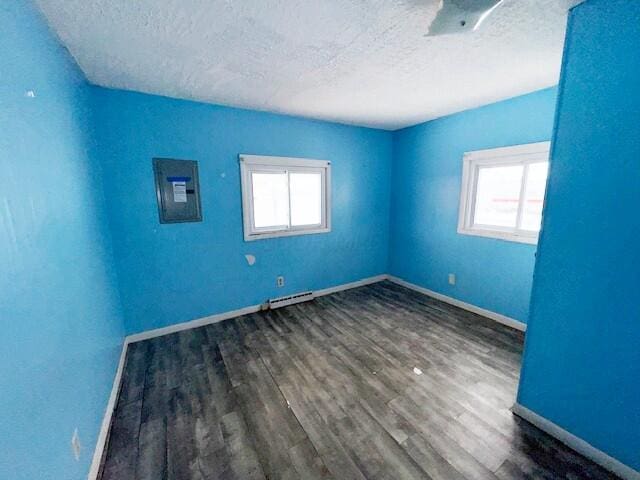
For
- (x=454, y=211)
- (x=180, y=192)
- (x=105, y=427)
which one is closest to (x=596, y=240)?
(x=454, y=211)

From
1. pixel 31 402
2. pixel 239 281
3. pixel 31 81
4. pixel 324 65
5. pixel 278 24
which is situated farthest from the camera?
pixel 239 281

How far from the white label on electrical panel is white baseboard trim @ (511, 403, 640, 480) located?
10.6 ft

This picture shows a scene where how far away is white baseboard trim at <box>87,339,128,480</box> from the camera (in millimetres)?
1281

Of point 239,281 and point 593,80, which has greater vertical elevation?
point 593,80

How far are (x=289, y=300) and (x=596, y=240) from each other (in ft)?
9.33

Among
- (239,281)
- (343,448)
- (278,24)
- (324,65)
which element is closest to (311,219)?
(239,281)

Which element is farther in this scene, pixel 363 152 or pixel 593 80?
pixel 363 152

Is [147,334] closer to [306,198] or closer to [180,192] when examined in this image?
[180,192]

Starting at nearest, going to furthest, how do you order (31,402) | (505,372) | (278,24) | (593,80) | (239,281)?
(31,402) → (593,80) → (278,24) → (505,372) → (239,281)

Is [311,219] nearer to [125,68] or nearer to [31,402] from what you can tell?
[125,68]

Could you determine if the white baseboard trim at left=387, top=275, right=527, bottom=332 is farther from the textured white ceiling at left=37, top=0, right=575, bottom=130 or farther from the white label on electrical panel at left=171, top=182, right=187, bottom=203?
the white label on electrical panel at left=171, top=182, right=187, bottom=203

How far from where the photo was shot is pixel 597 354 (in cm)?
130

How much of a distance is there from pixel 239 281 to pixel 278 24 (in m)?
2.45

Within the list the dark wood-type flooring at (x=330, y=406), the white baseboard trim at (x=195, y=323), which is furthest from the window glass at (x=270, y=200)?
the dark wood-type flooring at (x=330, y=406)
